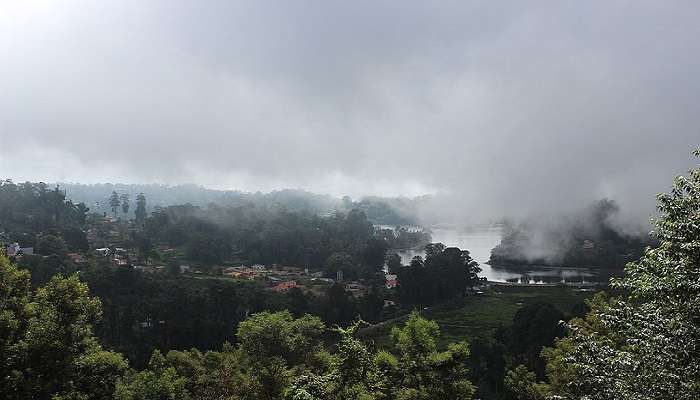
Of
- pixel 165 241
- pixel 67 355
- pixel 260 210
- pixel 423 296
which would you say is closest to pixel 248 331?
pixel 67 355

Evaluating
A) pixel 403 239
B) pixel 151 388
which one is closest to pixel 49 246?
pixel 151 388

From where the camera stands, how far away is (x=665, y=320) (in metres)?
7.96

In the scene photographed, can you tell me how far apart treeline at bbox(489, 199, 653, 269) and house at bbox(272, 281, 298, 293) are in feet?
165

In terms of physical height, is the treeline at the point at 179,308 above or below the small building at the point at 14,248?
below

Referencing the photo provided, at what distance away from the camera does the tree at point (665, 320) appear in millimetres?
7375

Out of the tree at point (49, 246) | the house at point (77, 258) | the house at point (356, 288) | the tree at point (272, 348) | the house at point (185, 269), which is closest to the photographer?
the tree at point (272, 348)

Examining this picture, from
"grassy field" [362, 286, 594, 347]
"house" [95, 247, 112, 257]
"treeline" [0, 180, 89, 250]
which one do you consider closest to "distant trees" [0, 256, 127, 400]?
"grassy field" [362, 286, 594, 347]

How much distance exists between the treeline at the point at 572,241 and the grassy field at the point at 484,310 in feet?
75.3

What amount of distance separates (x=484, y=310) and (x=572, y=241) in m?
45.9

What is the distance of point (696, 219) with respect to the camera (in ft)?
23.5

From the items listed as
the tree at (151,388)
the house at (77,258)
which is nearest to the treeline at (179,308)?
the house at (77,258)

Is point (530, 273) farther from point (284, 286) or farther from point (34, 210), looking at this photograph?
point (34, 210)

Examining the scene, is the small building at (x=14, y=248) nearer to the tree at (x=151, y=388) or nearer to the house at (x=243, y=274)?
the house at (x=243, y=274)

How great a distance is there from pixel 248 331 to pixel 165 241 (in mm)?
76252
